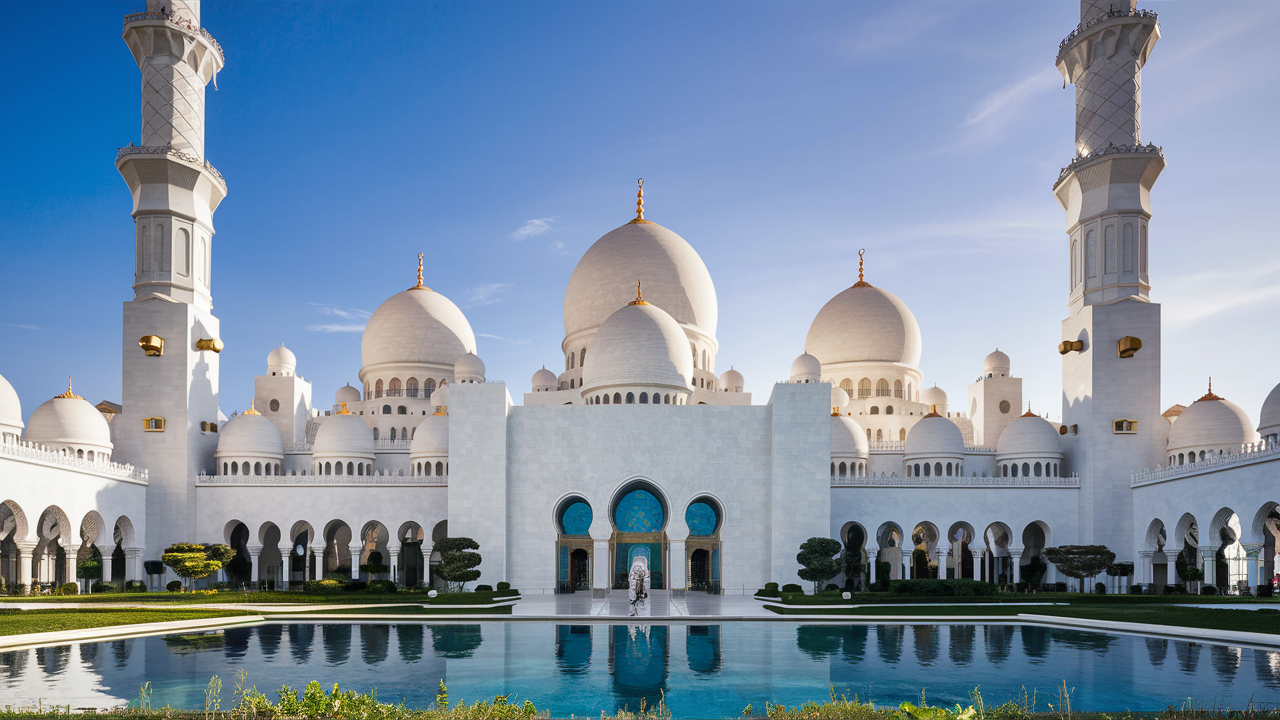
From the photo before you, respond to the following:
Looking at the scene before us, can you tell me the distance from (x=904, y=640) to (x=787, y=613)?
556 cm

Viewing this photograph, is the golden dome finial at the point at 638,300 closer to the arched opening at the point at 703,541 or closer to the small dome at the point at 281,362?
the arched opening at the point at 703,541

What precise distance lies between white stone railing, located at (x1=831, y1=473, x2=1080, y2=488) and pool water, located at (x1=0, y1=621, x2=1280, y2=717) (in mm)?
16712

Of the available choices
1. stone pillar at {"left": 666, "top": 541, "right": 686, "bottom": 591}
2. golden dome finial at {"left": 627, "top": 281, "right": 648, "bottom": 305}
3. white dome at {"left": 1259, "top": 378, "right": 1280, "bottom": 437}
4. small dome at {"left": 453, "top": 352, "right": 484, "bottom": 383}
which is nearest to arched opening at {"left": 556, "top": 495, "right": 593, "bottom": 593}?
stone pillar at {"left": 666, "top": 541, "right": 686, "bottom": 591}

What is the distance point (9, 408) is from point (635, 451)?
21491 millimetres

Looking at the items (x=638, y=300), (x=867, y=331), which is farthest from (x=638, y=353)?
(x=867, y=331)

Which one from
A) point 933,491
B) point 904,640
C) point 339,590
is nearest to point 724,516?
point 933,491

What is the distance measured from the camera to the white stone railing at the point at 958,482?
3584 centimetres

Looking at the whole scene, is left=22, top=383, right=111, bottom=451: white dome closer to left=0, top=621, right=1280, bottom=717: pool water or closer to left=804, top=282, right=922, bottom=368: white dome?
left=0, top=621, right=1280, bottom=717: pool water

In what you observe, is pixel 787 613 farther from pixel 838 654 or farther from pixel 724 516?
pixel 724 516

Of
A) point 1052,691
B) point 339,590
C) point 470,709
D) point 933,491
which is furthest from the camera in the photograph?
point 933,491

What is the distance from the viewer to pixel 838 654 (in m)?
15.5

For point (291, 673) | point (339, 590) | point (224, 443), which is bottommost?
point (339, 590)

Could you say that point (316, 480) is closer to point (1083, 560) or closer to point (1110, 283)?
point (1083, 560)

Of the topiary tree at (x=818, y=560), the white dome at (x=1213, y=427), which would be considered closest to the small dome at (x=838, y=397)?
the topiary tree at (x=818, y=560)
